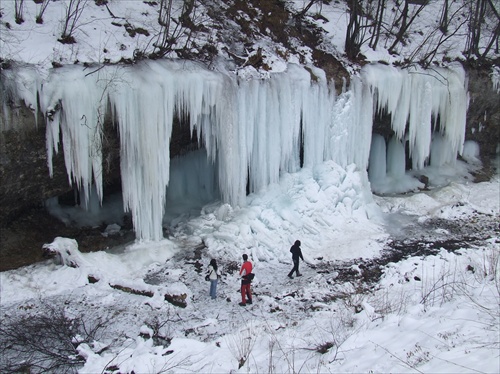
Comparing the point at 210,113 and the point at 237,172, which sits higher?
the point at 210,113

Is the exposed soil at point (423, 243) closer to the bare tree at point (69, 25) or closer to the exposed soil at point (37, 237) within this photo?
the exposed soil at point (37, 237)

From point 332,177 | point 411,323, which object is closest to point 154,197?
point 332,177

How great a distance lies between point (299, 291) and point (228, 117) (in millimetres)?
4283

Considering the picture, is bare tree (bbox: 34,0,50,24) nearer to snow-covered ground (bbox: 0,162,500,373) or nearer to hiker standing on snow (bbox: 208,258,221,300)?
snow-covered ground (bbox: 0,162,500,373)

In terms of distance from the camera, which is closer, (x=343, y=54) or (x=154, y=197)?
(x=154, y=197)

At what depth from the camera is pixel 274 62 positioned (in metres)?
12.3

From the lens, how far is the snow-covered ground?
20.0 feet

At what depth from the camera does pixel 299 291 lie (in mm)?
9234

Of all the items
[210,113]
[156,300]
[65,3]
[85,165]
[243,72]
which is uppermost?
[65,3]

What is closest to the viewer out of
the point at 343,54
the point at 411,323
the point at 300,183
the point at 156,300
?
the point at 411,323

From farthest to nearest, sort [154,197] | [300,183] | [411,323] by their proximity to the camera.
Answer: [300,183], [154,197], [411,323]

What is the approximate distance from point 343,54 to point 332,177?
3988mm

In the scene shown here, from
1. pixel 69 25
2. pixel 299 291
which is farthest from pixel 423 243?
pixel 69 25

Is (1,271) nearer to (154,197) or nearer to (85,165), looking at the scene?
(85,165)
